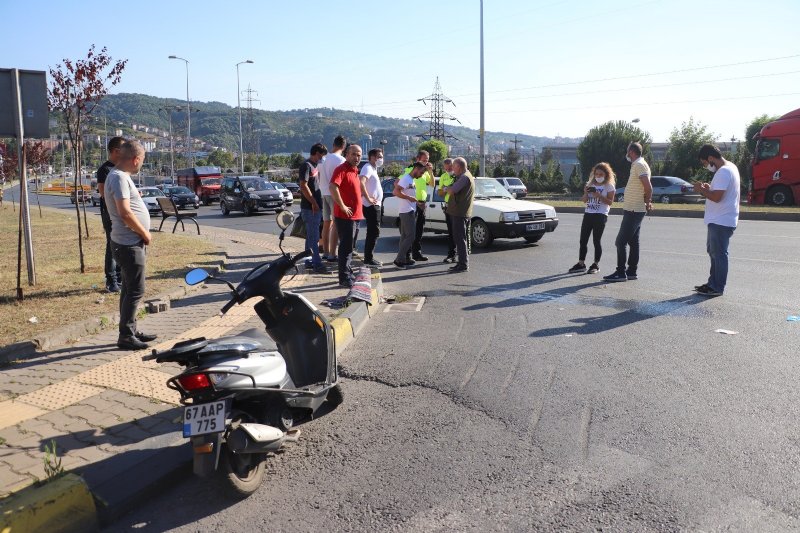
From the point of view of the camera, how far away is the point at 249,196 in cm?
2689

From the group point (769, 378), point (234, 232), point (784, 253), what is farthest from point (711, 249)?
point (234, 232)

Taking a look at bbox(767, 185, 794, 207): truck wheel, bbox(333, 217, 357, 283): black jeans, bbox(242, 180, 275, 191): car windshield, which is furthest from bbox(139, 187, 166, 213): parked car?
bbox(767, 185, 794, 207): truck wheel

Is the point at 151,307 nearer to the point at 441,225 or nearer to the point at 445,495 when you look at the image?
the point at 445,495

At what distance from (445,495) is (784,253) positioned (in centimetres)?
1097

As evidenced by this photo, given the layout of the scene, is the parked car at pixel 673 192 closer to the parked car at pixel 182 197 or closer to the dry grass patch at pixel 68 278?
the parked car at pixel 182 197

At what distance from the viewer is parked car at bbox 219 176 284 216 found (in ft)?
88.3

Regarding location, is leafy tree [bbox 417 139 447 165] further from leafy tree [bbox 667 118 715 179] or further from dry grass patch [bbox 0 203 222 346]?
dry grass patch [bbox 0 203 222 346]

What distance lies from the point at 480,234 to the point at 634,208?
445 cm

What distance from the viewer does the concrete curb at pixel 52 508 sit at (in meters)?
3.02

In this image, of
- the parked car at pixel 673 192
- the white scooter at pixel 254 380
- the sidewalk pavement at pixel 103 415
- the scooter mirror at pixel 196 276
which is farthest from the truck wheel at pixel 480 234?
the parked car at pixel 673 192

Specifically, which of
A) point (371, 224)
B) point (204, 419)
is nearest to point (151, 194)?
point (371, 224)

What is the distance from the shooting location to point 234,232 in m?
18.9

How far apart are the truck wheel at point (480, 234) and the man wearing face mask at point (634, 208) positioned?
402 centimetres

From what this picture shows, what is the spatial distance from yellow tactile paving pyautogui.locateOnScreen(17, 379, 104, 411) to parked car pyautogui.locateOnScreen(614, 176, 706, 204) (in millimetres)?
32649
